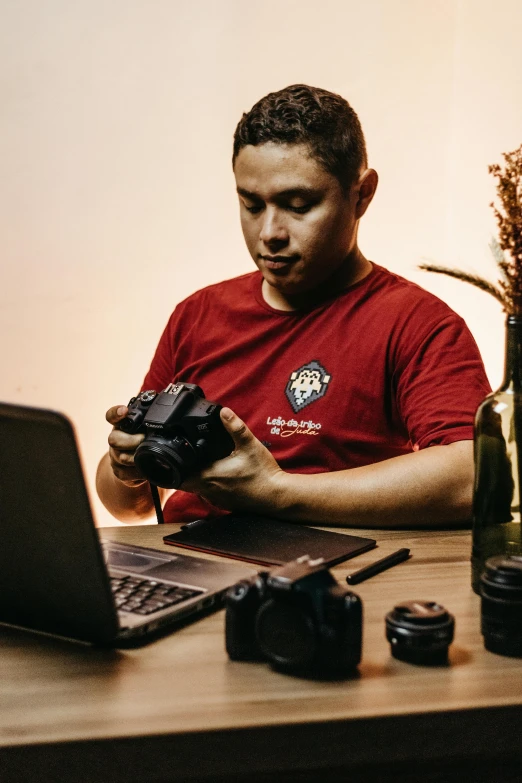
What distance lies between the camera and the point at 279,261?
1.54 meters

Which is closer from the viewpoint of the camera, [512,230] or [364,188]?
[512,230]

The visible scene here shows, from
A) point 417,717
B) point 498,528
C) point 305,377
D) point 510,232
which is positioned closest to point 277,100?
point 305,377

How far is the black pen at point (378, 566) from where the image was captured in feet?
3.10

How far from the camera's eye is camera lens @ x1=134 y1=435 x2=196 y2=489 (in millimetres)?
1146

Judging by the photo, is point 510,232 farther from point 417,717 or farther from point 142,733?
point 142,733

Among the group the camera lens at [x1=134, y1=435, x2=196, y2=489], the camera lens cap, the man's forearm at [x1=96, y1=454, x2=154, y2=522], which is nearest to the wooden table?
the camera lens cap

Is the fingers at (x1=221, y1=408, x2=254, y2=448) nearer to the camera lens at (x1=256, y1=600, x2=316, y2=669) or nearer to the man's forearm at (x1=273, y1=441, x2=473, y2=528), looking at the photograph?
the man's forearm at (x1=273, y1=441, x2=473, y2=528)

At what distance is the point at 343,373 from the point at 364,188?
1.15 ft

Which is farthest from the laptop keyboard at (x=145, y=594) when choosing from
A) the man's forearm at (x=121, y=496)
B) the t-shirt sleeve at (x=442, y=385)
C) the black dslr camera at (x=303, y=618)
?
the man's forearm at (x=121, y=496)

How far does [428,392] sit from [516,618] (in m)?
0.69

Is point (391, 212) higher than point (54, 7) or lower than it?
lower

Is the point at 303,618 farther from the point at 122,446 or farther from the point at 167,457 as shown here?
the point at 122,446

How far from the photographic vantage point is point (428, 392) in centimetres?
140

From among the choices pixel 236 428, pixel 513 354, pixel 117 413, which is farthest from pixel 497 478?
pixel 117 413
